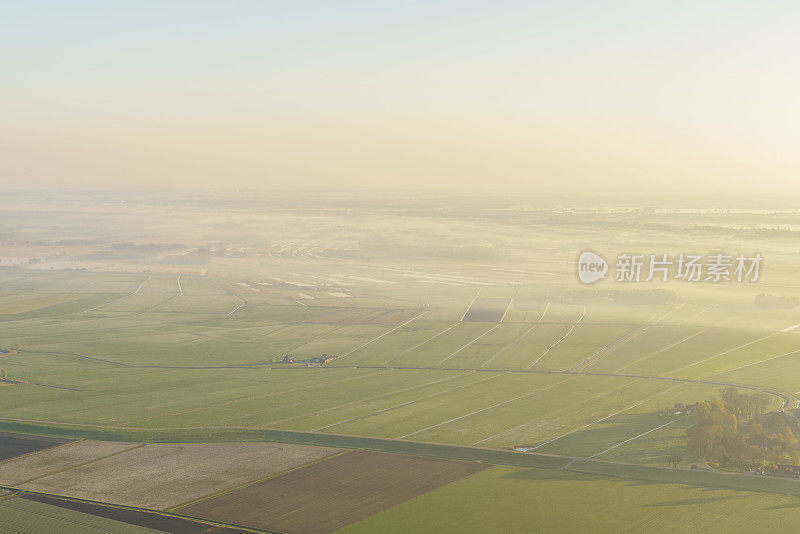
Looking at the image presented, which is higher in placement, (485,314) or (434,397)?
(485,314)

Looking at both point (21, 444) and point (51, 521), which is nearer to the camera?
point (51, 521)

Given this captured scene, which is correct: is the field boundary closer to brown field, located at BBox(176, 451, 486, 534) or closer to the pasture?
the pasture

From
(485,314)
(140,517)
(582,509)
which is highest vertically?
(485,314)

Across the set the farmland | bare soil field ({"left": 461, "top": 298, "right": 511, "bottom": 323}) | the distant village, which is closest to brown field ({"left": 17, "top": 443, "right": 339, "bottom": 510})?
the farmland

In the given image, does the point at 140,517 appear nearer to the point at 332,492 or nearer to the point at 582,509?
the point at 332,492

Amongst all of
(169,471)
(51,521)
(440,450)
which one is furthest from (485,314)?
(51,521)

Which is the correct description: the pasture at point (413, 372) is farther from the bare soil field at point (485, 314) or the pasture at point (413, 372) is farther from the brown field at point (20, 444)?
the brown field at point (20, 444)

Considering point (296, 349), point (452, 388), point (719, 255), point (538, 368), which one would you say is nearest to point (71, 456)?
point (452, 388)
